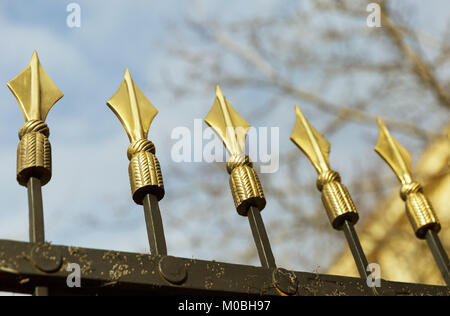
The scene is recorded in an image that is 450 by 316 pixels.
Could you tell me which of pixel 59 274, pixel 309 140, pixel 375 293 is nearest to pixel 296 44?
pixel 309 140

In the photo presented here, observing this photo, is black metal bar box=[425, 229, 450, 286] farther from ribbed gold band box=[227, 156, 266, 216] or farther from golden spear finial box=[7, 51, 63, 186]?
golden spear finial box=[7, 51, 63, 186]

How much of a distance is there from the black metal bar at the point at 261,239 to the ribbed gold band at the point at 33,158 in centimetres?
42

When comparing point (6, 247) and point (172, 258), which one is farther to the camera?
point (172, 258)

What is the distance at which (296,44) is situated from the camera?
5215 millimetres

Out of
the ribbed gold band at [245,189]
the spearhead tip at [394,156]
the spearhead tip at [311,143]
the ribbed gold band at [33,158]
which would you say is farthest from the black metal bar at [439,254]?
the ribbed gold band at [33,158]

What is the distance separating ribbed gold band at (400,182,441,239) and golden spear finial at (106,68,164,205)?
0.71 m

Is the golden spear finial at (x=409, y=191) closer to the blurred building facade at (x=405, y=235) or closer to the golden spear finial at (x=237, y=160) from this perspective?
the golden spear finial at (x=237, y=160)

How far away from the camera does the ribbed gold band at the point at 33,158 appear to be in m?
1.00

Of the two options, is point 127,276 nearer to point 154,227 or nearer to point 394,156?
point 154,227

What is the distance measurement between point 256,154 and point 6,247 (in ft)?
11.4

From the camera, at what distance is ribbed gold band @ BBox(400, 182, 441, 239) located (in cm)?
146

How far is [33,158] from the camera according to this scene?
1003 millimetres

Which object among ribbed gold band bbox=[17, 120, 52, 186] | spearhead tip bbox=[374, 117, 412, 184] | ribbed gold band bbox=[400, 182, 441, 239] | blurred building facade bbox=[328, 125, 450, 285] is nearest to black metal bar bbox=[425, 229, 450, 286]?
ribbed gold band bbox=[400, 182, 441, 239]
